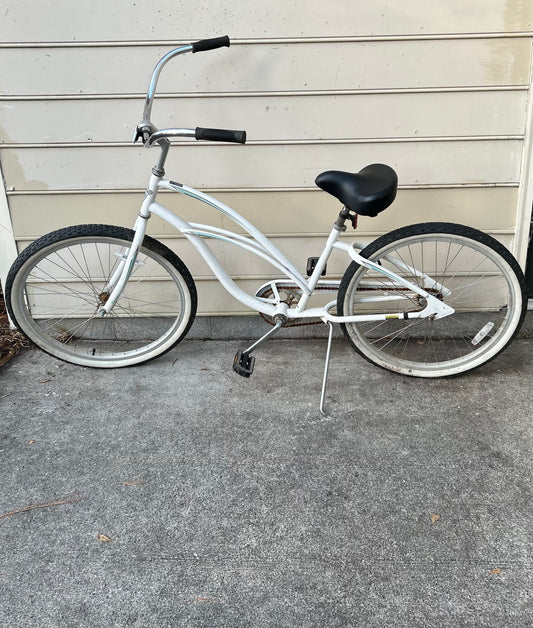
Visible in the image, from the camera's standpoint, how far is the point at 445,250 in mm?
2605

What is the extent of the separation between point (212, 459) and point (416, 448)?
775 millimetres

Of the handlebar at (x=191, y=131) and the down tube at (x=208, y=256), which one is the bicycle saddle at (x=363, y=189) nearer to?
the handlebar at (x=191, y=131)

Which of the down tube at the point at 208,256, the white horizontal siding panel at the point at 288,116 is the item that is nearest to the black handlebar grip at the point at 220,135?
the down tube at the point at 208,256

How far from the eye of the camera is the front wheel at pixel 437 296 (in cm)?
222

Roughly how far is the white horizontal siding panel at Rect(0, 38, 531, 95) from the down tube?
2.02ft

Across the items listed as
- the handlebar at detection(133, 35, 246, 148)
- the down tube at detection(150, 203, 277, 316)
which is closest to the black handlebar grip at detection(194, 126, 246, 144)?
the handlebar at detection(133, 35, 246, 148)

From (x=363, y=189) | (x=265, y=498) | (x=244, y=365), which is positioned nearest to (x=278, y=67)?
(x=363, y=189)

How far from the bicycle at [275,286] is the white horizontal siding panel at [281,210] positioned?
0.14m

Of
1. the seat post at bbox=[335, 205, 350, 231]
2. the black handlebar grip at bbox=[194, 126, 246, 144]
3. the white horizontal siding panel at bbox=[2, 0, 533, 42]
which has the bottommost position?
the seat post at bbox=[335, 205, 350, 231]

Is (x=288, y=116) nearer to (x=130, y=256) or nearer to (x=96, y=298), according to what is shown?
(x=130, y=256)

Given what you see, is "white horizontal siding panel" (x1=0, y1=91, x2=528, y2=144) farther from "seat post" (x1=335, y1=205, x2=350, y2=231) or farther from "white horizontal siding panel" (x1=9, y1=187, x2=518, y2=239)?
"seat post" (x1=335, y1=205, x2=350, y2=231)

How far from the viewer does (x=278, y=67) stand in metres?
2.36

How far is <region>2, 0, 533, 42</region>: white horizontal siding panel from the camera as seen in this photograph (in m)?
2.26

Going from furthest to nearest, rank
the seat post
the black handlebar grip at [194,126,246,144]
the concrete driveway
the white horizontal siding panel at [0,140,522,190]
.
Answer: the white horizontal siding panel at [0,140,522,190] → the seat post → the black handlebar grip at [194,126,246,144] → the concrete driveway
